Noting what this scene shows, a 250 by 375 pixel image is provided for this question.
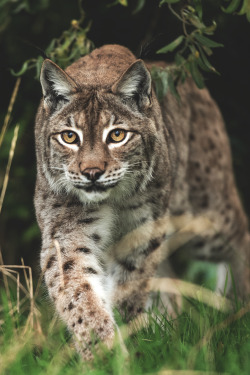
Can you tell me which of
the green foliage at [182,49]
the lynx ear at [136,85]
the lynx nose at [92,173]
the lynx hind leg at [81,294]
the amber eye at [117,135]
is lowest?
the lynx hind leg at [81,294]

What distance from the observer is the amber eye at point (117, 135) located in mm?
3719

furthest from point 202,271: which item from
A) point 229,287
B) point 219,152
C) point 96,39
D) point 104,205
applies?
point 104,205

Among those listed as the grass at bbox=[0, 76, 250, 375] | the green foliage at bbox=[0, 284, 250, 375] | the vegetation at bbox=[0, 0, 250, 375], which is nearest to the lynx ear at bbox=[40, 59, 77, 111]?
the vegetation at bbox=[0, 0, 250, 375]

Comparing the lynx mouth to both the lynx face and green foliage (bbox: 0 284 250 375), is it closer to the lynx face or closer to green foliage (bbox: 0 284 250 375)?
the lynx face

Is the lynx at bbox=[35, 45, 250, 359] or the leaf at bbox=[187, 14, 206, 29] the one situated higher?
the leaf at bbox=[187, 14, 206, 29]

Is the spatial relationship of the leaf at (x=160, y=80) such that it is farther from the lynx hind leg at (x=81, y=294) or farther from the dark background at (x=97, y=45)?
the dark background at (x=97, y=45)

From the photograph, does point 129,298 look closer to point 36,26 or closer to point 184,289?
point 184,289

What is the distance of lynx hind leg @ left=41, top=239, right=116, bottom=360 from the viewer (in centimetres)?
328

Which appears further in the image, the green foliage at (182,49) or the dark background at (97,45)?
the dark background at (97,45)

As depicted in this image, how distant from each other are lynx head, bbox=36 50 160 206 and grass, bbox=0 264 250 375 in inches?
28.4

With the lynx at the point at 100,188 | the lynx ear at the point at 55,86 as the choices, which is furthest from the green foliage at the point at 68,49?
the lynx ear at the point at 55,86

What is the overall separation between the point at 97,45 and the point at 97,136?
2715mm

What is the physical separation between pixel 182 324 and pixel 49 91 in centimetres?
153

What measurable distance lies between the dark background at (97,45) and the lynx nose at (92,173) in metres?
2.63
